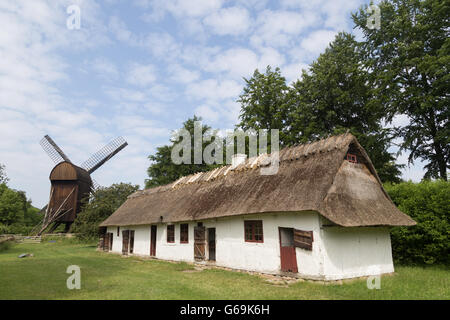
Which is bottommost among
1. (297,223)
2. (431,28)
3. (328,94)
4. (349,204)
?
(297,223)

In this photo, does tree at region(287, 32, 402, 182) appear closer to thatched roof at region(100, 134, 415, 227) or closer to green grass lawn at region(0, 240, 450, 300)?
thatched roof at region(100, 134, 415, 227)

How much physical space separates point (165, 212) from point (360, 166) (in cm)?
1240

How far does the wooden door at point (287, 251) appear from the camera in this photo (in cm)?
1141

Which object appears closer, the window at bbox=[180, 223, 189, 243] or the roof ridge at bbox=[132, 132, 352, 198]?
the roof ridge at bbox=[132, 132, 352, 198]

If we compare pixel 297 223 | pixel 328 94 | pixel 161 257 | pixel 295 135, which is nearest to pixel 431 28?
pixel 328 94

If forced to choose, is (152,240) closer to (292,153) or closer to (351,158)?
(292,153)

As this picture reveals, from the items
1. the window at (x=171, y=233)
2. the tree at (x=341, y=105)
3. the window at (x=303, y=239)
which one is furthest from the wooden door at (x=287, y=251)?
the tree at (x=341, y=105)

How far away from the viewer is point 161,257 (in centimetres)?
1912

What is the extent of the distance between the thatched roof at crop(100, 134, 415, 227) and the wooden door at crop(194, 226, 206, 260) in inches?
33.0

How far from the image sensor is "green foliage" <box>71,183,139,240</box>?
3059 cm

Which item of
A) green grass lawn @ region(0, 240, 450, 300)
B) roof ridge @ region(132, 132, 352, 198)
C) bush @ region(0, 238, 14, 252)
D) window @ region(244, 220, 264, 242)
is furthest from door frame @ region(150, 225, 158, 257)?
bush @ region(0, 238, 14, 252)

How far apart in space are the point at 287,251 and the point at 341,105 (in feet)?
54.2

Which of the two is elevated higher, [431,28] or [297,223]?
[431,28]
